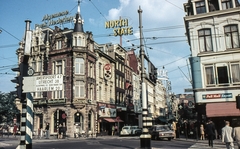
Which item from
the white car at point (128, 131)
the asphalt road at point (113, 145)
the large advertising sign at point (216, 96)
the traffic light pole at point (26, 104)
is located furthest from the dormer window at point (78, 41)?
the traffic light pole at point (26, 104)

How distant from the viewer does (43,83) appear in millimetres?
7430

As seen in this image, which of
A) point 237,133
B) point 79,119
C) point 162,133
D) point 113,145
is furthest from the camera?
point 79,119

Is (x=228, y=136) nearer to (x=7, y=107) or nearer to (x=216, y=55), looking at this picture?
(x=216, y=55)

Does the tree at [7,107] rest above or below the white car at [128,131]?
above

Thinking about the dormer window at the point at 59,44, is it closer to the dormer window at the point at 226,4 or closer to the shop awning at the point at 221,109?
the dormer window at the point at 226,4

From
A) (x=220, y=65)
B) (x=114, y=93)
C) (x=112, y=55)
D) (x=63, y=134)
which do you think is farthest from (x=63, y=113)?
(x=220, y=65)

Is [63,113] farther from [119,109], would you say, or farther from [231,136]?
[231,136]

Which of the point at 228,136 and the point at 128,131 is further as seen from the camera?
the point at 128,131

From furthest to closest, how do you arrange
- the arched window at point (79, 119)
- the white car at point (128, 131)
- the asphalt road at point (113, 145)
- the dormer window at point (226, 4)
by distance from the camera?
the arched window at point (79, 119)
the white car at point (128, 131)
the dormer window at point (226, 4)
the asphalt road at point (113, 145)

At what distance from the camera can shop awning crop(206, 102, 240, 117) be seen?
68.8ft

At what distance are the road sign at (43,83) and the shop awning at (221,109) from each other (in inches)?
708

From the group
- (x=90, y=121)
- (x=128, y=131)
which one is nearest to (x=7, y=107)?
(x=90, y=121)

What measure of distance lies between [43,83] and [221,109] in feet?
62.6

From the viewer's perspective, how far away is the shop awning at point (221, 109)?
68.8 feet
